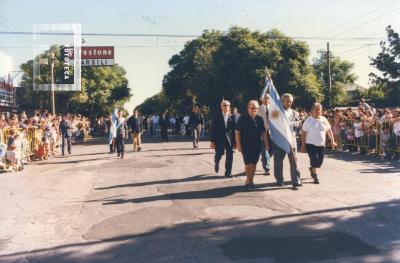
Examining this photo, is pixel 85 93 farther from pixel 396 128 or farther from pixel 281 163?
pixel 281 163

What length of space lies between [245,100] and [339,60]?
62721 millimetres

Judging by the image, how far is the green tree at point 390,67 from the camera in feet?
155

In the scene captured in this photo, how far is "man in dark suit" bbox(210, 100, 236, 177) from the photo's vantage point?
37.0 ft

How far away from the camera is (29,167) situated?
15195mm

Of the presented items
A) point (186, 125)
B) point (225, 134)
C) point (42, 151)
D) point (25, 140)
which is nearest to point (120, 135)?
point (42, 151)

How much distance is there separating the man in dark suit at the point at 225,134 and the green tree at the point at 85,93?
30.4m

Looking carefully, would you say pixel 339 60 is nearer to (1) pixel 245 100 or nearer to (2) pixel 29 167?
(1) pixel 245 100

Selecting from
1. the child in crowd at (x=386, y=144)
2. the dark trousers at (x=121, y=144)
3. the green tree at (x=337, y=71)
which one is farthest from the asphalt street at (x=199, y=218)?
the green tree at (x=337, y=71)

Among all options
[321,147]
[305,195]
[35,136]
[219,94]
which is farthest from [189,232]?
[219,94]

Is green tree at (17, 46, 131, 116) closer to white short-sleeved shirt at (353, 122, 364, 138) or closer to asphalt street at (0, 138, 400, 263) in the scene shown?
white short-sleeved shirt at (353, 122, 364, 138)

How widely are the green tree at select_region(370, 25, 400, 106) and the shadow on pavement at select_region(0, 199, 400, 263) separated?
44.6m

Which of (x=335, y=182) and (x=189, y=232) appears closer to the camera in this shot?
(x=189, y=232)

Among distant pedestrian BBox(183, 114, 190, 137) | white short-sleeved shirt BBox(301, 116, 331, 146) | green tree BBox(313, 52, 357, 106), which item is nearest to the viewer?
white short-sleeved shirt BBox(301, 116, 331, 146)

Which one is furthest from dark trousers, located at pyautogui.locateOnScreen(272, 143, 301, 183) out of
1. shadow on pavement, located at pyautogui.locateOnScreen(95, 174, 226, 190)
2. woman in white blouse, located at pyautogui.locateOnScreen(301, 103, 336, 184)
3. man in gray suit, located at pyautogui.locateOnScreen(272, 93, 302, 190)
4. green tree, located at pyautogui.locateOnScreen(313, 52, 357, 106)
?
green tree, located at pyautogui.locateOnScreen(313, 52, 357, 106)
